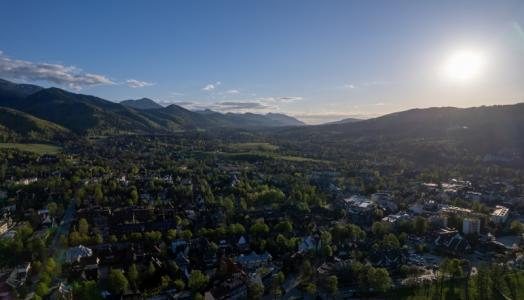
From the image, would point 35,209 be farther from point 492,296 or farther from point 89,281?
point 492,296

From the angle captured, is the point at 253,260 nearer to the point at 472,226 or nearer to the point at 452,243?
the point at 452,243

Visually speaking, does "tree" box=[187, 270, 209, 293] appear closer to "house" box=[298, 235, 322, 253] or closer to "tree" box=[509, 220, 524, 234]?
"house" box=[298, 235, 322, 253]

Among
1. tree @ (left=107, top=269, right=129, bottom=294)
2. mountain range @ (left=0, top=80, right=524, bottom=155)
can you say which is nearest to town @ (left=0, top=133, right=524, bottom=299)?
tree @ (left=107, top=269, right=129, bottom=294)

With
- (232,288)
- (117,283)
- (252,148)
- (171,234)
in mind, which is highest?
(252,148)

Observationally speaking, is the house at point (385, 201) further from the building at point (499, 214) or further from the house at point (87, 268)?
the house at point (87, 268)

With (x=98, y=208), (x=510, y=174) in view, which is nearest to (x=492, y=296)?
(x=98, y=208)

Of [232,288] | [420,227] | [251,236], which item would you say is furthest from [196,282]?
[420,227]

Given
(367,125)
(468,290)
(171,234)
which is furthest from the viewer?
(367,125)
